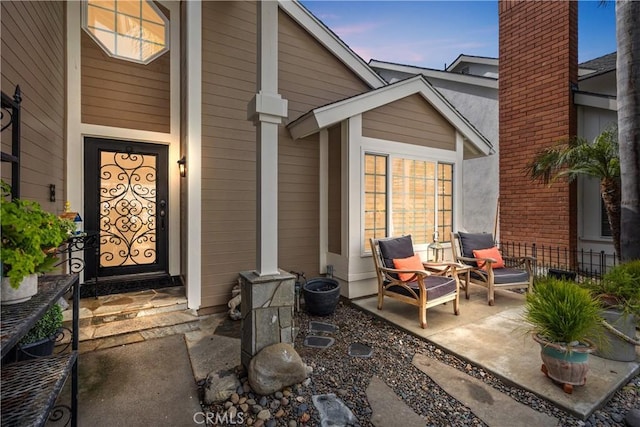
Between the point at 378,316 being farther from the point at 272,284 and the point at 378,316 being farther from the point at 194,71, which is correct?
the point at 194,71

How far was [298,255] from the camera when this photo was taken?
4.79m

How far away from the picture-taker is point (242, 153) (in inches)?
170

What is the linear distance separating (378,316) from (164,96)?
4612 mm

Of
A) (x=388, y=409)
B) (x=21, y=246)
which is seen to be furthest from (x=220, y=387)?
(x=21, y=246)

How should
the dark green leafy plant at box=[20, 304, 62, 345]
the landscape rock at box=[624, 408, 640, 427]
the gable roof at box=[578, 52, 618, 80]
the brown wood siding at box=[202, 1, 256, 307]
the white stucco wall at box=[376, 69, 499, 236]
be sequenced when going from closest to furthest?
the landscape rock at box=[624, 408, 640, 427] < the dark green leafy plant at box=[20, 304, 62, 345] < the brown wood siding at box=[202, 1, 256, 307] < the gable roof at box=[578, 52, 618, 80] < the white stucco wall at box=[376, 69, 499, 236]

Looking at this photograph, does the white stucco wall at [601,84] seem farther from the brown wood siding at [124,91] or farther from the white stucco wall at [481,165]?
the brown wood siding at [124,91]

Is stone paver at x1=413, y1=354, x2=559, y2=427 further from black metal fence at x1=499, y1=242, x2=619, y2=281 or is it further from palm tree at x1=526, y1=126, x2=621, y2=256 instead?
black metal fence at x1=499, y1=242, x2=619, y2=281

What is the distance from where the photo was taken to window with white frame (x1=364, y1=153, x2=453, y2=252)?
Result: 4.72 m

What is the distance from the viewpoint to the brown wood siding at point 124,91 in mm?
4164

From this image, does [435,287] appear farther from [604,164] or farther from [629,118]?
[604,164]

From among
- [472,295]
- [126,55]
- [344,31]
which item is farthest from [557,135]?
[126,55]

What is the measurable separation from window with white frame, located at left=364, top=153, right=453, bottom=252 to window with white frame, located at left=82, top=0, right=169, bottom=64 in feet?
12.5

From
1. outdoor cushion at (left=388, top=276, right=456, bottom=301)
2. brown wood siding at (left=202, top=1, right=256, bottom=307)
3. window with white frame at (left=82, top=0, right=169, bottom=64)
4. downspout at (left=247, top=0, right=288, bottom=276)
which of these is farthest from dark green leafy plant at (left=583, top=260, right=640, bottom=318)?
window with white frame at (left=82, top=0, right=169, bottom=64)

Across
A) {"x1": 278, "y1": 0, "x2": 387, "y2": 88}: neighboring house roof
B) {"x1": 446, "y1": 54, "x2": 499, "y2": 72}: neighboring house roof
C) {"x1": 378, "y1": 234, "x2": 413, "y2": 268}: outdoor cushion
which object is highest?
{"x1": 446, "y1": 54, "x2": 499, "y2": 72}: neighboring house roof
